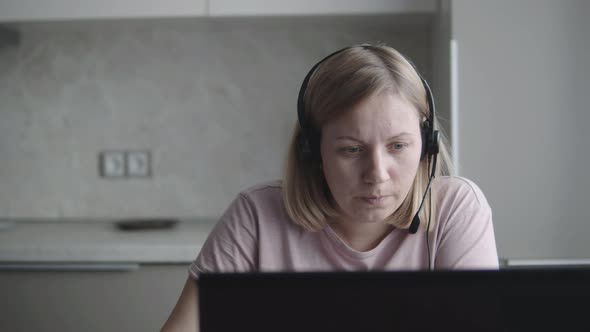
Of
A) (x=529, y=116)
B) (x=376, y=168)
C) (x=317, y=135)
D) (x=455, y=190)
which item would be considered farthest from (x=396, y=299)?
(x=529, y=116)

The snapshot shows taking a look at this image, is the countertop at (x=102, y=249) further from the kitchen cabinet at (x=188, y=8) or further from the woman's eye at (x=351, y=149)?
the woman's eye at (x=351, y=149)

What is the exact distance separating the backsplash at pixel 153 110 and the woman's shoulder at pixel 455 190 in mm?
1287

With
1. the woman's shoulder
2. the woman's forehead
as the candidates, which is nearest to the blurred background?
the woman's shoulder

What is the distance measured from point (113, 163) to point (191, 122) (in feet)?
1.33

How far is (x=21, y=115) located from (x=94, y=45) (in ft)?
1.57

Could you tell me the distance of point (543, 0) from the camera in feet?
5.27

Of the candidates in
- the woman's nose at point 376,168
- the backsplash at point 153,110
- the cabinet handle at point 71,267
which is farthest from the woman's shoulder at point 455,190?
the backsplash at point 153,110

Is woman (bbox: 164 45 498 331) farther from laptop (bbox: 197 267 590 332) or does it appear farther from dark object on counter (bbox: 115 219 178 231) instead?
dark object on counter (bbox: 115 219 178 231)

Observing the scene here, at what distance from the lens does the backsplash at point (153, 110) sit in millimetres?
2238

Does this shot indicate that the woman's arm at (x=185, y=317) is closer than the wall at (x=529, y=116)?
Yes

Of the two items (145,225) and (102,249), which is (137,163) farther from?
(102,249)

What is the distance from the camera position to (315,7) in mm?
1875

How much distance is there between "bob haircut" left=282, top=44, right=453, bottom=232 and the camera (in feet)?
2.66

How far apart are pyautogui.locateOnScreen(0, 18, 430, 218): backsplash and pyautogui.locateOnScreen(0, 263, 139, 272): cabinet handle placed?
0.54 meters
